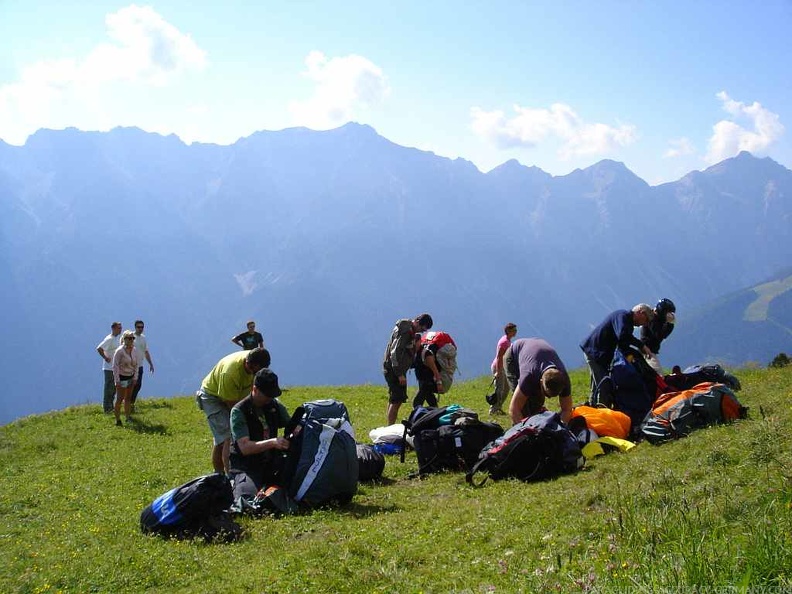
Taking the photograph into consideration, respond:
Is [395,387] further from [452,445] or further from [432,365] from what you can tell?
[452,445]

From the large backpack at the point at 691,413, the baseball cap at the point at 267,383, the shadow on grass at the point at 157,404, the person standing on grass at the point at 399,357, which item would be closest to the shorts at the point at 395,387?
the person standing on grass at the point at 399,357

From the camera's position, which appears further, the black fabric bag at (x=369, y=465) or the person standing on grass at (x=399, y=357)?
the person standing on grass at (x=399, y=357)

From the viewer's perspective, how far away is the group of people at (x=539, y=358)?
32.4 ft

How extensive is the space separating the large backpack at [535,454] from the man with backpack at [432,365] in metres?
3.58

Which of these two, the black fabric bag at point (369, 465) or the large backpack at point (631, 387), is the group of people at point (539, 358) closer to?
the large backpack at point (631, 387)

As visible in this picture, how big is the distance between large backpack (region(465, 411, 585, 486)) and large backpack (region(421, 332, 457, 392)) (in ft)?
12.9

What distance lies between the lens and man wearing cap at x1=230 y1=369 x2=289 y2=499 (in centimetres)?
834

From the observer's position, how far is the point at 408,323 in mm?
12766

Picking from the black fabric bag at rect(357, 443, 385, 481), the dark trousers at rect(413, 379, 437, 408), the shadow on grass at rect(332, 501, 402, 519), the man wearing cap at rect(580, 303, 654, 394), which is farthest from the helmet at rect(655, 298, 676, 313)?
the shadow on grass at rect(332, 501, 402, 519)

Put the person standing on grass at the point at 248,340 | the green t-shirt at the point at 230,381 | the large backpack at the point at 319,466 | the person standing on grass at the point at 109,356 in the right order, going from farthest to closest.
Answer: the person standing on grass at the point at 109,356
the person standing on grass at the point at 248,340
the green t-shirt at the point at 230,381
the large backpack at the point at 319,466

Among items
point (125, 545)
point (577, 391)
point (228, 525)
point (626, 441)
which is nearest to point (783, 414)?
point (626, 441)

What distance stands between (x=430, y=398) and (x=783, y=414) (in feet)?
21.0

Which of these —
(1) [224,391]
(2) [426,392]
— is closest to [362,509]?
(1) [224,391]

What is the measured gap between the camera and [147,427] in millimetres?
17562
